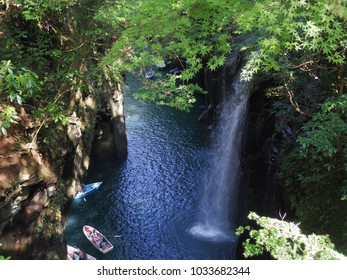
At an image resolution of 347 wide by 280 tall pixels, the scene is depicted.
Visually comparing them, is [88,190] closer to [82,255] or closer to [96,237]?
[96,237]

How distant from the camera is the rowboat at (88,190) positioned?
79.3 ft

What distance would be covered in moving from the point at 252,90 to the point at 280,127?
14.2 feet

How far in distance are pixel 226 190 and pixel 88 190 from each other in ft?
34.1

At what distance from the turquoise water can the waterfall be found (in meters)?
0.64

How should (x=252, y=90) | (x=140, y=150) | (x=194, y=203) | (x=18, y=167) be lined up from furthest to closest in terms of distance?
(x=140, y=150) < (x=194, y=203) < (x=252, y=90) < (x=18, y=167)

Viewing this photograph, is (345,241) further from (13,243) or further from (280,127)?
(13,243)

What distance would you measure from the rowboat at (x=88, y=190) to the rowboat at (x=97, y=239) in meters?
3.89

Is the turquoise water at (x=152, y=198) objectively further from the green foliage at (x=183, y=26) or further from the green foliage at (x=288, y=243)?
the green foliage at (x=288, y=243)

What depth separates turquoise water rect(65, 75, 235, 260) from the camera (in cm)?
1947

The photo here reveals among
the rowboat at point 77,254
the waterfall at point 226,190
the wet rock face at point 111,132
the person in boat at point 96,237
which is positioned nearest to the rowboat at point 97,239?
the person in boat at point 96,237

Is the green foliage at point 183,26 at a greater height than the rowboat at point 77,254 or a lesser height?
greater

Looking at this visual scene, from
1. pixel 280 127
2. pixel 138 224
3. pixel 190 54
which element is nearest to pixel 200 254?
pixel 138 224

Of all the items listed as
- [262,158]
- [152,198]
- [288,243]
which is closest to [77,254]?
[152,198]

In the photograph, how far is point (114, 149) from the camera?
29.0m
